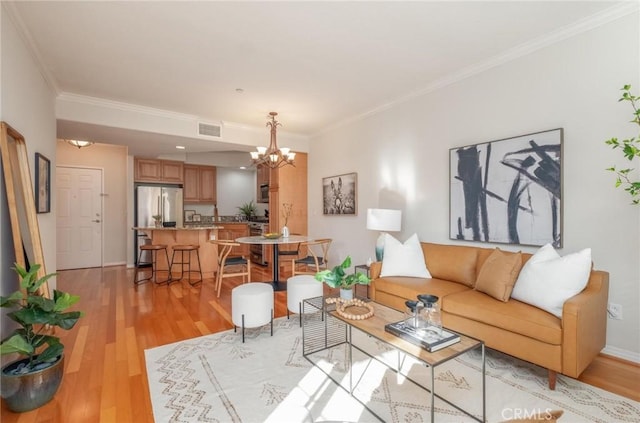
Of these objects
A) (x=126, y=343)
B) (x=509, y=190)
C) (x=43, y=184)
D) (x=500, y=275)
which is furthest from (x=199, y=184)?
(x=500, y=275)

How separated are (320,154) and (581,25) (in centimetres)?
388

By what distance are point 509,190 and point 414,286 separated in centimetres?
132

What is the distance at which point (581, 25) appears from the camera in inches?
96.5

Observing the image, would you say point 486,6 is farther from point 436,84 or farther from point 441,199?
point 441,199

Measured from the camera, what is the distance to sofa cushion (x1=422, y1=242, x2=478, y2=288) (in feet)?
9.61

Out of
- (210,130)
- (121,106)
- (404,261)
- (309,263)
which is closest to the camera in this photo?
(404,261)

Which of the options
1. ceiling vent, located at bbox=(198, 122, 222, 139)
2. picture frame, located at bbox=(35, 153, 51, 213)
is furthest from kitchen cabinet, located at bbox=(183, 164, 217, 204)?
picture frame, located at bbox=(35, 153, 51, 213)

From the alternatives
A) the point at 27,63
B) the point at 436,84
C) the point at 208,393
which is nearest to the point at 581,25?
the point at 436,84

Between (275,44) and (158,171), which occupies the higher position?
(275,44)

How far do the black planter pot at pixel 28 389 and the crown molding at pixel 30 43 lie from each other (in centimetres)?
250

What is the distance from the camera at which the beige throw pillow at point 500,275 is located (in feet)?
7.73

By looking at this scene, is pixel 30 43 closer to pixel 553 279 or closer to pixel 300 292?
pixel 300 292

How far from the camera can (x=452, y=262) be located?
307 centimetres

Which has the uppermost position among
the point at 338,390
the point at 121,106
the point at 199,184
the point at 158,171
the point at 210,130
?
the point at 121,106
